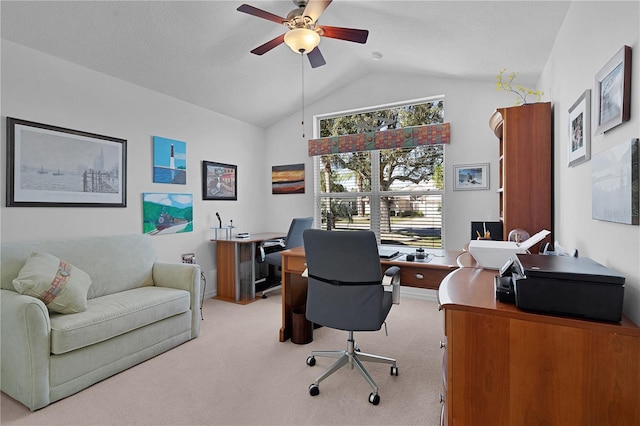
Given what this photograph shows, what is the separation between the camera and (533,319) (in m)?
1.09

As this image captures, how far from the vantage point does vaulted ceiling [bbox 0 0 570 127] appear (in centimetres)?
241

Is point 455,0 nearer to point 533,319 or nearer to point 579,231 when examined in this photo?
point 579,231

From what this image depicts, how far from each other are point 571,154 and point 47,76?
13.0 feet

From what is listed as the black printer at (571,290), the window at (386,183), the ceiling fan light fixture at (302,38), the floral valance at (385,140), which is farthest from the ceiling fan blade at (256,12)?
the window at (386,183)

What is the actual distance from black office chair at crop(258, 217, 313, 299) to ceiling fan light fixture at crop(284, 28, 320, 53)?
7.06ft

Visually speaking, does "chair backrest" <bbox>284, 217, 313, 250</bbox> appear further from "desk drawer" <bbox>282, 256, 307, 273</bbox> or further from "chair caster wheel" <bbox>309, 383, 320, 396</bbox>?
"chair caster wheel" <bbox>309, 383, 320, 396</bbox>

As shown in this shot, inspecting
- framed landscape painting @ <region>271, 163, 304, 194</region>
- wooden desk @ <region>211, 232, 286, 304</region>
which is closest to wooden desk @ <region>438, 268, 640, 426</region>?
wooden desk @ <region>211, 232, 286, 304</region>

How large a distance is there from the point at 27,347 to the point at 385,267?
2.30 metres

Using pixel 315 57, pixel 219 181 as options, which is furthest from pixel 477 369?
pixel 219 181

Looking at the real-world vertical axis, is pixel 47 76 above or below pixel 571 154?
above

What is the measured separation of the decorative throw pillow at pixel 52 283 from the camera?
210cm

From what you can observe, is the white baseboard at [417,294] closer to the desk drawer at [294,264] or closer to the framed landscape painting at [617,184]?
the desk drawer at [294,264]

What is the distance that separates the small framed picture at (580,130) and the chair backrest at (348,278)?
1.16 m

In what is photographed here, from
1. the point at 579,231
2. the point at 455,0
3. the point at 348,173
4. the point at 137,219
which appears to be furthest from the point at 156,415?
the point at 348,173
